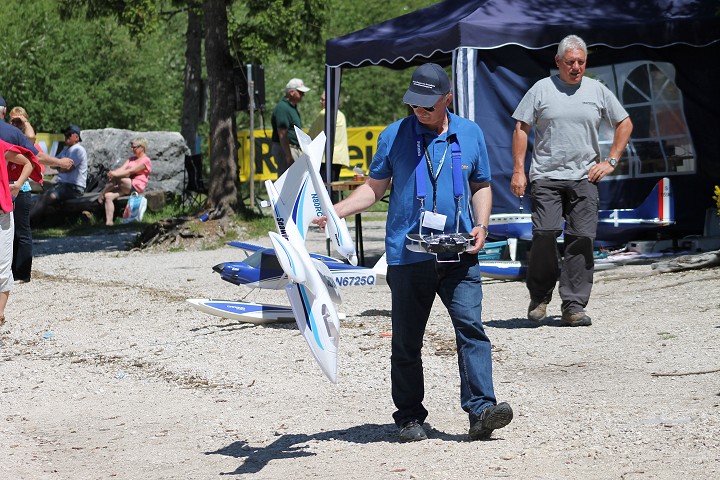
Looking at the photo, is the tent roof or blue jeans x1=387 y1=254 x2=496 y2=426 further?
the tent roof

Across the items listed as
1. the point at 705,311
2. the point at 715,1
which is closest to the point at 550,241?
the point at 705,311

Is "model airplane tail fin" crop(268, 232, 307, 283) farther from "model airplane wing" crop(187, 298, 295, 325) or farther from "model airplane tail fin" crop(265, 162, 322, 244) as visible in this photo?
"model airplane wing" crop(187, 298, 295, 325)

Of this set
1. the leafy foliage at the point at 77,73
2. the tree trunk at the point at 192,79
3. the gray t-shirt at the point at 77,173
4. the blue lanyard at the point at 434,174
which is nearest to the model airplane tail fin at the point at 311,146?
the blue lanyard at the point at 434,174

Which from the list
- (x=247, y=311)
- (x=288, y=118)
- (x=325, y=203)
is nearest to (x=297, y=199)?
(x=325, y=203)

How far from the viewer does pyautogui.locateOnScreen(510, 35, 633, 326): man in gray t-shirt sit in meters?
9.18

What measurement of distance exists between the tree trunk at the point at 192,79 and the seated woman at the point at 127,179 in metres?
6.47

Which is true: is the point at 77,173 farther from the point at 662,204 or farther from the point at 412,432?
the point at 412,432

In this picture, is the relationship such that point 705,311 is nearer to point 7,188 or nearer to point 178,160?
point 7,188

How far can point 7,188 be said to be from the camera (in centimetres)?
1047

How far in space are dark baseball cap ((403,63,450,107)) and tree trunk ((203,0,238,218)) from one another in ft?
40.5

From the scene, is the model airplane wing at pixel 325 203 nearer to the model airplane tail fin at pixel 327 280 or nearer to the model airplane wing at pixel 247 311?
the model airplane tail fin at pixel 327 280

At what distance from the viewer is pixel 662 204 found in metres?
13.0

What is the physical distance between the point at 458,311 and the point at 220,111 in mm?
12841

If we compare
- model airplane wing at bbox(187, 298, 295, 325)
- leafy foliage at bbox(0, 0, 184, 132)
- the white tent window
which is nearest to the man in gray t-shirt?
model airplane wing at bbox(187, 298, 295, 325)
